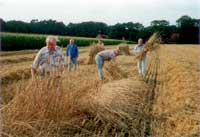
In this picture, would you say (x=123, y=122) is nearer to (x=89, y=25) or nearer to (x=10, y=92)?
(x=10, y=92)

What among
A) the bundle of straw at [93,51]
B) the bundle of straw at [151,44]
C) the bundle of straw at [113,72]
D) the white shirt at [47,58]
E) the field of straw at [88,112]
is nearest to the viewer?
the field of straw at [88,112]

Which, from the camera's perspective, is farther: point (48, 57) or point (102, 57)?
point (102, 57)

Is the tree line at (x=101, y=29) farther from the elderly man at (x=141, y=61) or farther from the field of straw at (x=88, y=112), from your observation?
the field of straw at (x=88, y=112)

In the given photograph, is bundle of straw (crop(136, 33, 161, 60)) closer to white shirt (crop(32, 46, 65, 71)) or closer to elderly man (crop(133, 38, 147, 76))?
elderly man (crop(133, 38, 147, 76))

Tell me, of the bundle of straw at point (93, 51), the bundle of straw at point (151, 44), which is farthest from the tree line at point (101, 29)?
the bundle of straw at point (151, 44)

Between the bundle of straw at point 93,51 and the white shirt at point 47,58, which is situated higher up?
the white shirt at point 47,58

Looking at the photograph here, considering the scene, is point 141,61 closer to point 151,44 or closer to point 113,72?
point 151,44

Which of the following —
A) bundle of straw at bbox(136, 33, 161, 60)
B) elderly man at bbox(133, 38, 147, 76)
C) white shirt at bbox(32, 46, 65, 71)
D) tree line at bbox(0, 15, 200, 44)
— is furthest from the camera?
tree line at bbox(0, 15, 200, 44)

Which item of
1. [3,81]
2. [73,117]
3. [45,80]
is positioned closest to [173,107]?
[73,117]

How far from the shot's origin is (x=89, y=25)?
259 feet

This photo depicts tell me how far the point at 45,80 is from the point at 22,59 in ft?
72.1

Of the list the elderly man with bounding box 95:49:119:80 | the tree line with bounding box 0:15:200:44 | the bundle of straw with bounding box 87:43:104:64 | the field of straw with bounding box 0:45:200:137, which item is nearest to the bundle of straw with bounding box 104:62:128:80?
the elderly man with bounding box 95:49:119:80

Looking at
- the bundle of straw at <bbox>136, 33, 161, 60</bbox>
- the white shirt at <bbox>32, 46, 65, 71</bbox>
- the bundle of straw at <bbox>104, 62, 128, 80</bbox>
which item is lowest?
the bundle of straw at <bbox>104, 62, 128, 80</bbox>

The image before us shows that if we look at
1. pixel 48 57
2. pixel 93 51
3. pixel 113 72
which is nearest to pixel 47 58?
pixel 48 57
